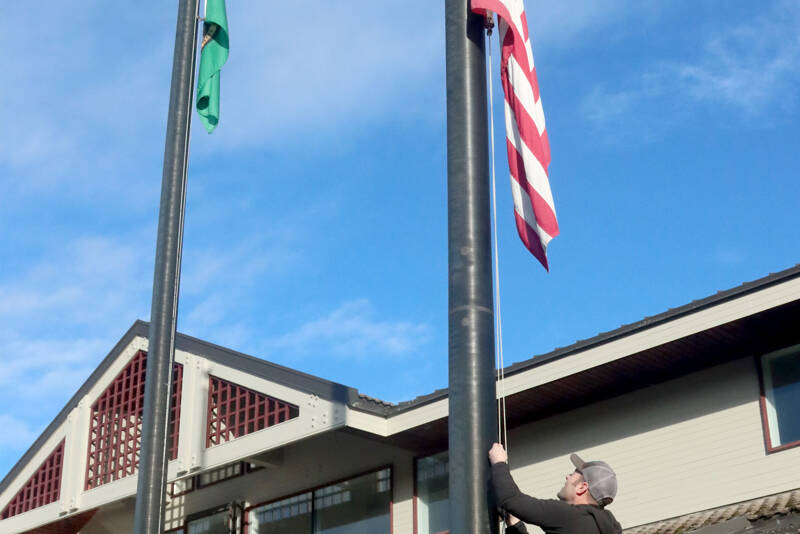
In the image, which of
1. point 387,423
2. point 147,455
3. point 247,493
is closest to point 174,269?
point 147,455

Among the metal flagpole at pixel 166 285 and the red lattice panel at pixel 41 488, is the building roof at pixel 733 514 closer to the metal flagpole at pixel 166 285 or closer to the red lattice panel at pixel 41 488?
the metal flagpole at pixel 166 285

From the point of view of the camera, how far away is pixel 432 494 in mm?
16500

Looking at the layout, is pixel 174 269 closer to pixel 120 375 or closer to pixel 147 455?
pixel 147 455

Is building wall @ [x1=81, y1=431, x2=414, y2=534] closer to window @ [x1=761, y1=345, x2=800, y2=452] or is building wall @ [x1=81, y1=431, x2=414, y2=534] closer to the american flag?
window @ [x1=761, y1=345, x2=800, y2=452]

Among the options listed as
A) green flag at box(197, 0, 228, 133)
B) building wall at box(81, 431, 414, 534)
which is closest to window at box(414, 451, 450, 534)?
building wall at box(81, 431, 414, 534)

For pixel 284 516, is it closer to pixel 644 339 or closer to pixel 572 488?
pixel 644 339

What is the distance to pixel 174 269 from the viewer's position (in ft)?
38.9

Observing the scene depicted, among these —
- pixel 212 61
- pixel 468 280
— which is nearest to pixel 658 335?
pixel 212 61

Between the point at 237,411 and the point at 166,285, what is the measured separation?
6346 mm

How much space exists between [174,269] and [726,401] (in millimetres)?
6559

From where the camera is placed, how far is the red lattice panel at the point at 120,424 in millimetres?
18938

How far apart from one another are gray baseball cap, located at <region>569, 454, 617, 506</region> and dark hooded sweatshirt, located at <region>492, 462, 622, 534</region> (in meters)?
0.17

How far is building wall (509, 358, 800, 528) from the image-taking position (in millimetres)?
13312

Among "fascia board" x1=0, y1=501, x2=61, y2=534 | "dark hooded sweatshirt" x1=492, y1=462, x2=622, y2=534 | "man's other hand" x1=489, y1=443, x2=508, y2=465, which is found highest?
"fascia board" x1=0, y1=501, x2=61, y2=534
